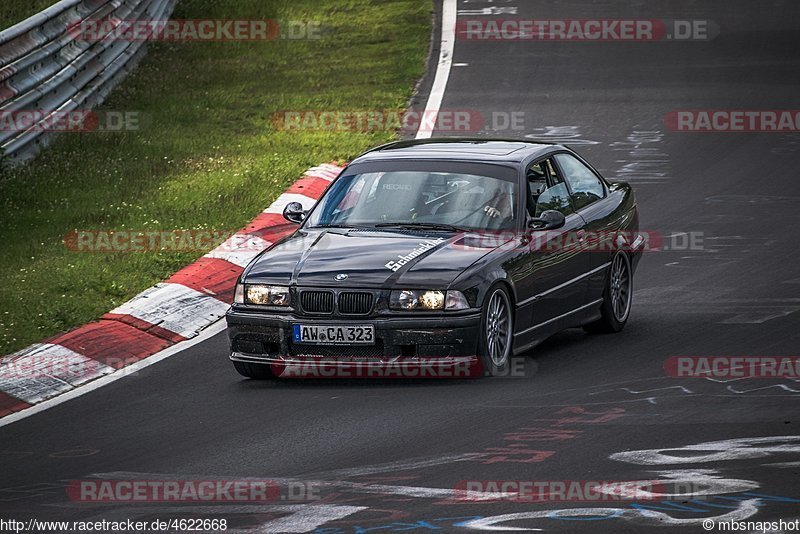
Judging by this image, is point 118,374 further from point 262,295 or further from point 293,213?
point 293,213

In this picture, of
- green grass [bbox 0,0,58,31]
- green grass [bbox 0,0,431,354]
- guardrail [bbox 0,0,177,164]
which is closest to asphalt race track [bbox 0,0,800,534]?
green grass [bbox 0,0,431,354]

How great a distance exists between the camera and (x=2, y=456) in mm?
8531

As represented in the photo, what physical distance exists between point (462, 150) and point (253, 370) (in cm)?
234

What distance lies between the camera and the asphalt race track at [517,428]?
7090 mm

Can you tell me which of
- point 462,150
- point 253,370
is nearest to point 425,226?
point 462,150

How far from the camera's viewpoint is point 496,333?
1020 centimetres

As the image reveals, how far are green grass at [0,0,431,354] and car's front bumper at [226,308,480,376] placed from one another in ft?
6.91

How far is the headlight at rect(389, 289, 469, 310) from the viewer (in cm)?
980

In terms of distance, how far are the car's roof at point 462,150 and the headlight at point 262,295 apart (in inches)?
66.3

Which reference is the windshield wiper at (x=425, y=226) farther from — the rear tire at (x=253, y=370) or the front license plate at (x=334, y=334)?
the rear tire at (x=253, y=370)

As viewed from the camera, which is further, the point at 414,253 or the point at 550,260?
the point at 550,260

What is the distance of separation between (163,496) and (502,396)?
269 centimetres

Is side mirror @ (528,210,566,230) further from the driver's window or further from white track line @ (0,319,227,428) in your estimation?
white track line @ (0,319,227,428)

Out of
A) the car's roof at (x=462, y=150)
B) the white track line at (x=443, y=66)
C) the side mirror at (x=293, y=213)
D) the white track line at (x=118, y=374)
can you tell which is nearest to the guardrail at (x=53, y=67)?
the white track line at (x=443, y=66)
